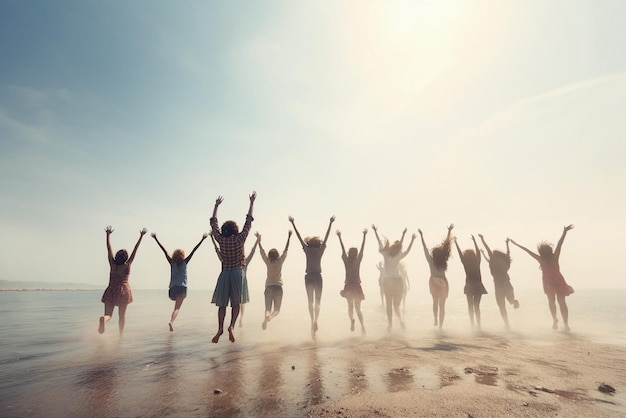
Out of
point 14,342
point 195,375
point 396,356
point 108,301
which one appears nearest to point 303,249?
point 396,356

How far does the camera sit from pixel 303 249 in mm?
9242

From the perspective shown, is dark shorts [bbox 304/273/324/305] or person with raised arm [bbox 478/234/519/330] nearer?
dark shorts [bbox 304/273/324/305]

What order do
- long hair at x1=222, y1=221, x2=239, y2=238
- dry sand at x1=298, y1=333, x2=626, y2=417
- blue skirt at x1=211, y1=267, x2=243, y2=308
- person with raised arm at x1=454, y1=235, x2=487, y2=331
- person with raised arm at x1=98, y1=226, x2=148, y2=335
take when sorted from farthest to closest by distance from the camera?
person with raised arm at x1=454, y1=235, x2=487, y2=331 < person with raised arm at x1=98, y1=226, x2=148, y2=335 < long hair at x1=222, y1=221, x2=239, y2=238 < blue skirt at x1=211, y1=267, x2=243, y2=308 < dry sand at x1=298, y1=333, x2=626, y2=417

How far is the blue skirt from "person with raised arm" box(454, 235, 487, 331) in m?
7.67

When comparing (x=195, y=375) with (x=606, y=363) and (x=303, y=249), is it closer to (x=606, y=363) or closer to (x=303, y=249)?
(x=303, y=249)

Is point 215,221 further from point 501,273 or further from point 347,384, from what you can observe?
point 501,273

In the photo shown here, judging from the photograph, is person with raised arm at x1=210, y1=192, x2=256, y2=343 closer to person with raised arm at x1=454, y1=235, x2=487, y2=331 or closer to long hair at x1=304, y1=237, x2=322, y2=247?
long hair at x1=304, y1=237, x2=322, y2=247

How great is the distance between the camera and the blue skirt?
21.1 feet

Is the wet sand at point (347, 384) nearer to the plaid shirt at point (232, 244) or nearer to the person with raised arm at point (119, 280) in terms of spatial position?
the plaid shirt at point (232, 244)

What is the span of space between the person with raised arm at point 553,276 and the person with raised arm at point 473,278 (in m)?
1.60

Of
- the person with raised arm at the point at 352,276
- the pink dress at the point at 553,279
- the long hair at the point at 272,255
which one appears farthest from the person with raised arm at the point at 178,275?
the pink dress at the point at 553,279

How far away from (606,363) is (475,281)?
5709 mm

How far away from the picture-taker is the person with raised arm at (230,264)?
646cm

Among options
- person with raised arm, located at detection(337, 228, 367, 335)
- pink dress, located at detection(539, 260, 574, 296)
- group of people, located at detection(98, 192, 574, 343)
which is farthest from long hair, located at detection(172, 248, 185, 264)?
pink dress, located at detection(539, 260, 574, 296)
